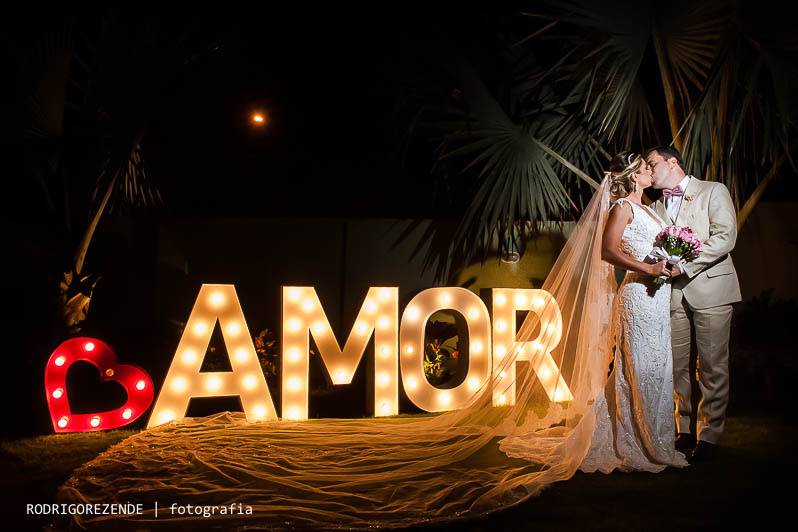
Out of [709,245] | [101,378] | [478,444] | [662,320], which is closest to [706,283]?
[709,245]

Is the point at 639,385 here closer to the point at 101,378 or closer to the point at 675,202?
the point at 675,202

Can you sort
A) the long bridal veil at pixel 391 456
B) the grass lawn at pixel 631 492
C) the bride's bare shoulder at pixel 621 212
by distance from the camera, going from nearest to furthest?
the grass lawn at pixel 631 492 → the long bridal veil at pixel 391 456 → the bride's bare shoulder at pixel 621 212

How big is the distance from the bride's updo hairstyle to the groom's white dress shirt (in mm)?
392

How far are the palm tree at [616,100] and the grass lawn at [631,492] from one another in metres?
2.30

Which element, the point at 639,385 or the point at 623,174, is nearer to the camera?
the point at 639,385

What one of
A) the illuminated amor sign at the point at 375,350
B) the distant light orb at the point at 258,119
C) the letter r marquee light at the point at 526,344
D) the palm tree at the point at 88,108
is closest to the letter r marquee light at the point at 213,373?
the illuminated amor sign at the point at 375,350

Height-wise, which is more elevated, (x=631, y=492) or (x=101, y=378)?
(x=101, y=378)

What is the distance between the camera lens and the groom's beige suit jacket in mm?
4695

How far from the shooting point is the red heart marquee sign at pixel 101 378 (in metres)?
5.16

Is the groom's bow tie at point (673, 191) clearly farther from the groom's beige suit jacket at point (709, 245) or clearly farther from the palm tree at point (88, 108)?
the palm tree at point (88, 108)

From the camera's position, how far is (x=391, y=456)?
4598 mm

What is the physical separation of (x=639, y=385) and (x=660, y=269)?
80 centimetres

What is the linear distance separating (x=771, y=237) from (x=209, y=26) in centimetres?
700

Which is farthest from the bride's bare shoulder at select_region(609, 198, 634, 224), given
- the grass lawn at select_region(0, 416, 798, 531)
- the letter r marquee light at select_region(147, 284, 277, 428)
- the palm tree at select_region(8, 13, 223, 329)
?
the palm tree at select_region(8, 13, 223, 329)
